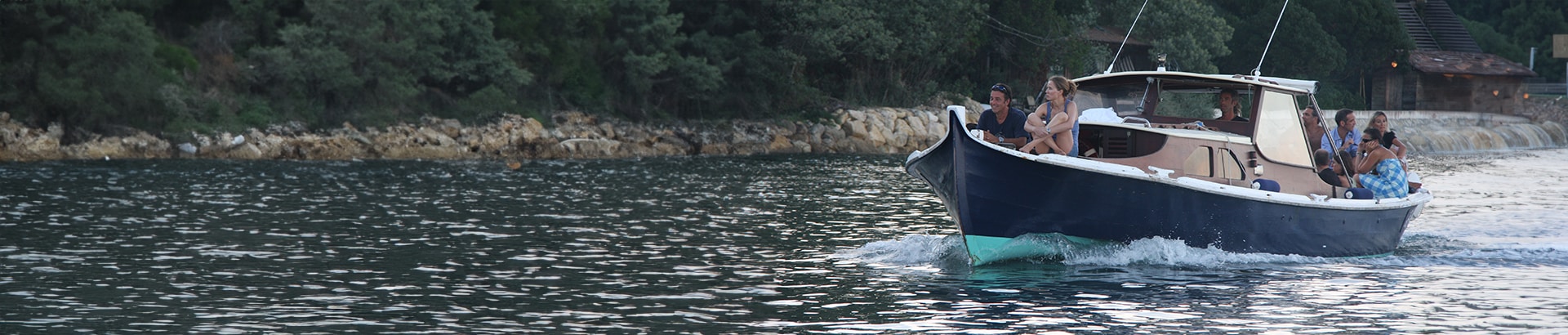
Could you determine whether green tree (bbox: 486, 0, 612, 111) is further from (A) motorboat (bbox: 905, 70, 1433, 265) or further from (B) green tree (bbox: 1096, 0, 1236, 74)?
(A) motorboat (bbox: 905, 70, 1433, 265)

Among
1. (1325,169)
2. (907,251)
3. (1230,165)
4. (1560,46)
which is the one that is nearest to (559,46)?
(907,251)

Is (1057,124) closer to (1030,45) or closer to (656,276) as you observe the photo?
(656,276)

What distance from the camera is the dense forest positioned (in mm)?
40062

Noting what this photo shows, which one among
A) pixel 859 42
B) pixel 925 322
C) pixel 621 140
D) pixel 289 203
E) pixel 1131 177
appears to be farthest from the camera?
pixel 859 42

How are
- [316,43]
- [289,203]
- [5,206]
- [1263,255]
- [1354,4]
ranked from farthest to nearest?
[1354,4] < [316,43] < [289,203] < [5,206] < [1263,255]

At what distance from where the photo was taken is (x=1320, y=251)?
1745cm

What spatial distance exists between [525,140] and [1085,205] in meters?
33.3

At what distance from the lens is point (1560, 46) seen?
83438 millimetres

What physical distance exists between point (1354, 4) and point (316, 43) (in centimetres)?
5161

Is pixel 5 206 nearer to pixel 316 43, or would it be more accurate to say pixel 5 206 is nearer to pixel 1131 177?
pixel 1131 177

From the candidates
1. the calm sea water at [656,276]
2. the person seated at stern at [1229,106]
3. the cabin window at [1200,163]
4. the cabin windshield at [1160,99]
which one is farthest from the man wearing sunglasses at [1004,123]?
the person seated at stern at [1229,106]

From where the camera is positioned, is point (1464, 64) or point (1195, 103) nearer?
point (1195, 103)

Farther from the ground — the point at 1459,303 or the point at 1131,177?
the point at 1131,177

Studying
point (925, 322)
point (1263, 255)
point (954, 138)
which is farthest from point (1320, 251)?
point (925, 322)
